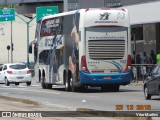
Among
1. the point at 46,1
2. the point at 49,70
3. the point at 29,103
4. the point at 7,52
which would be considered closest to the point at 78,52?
the point at 49,70

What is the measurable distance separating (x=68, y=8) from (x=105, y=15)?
26.1m

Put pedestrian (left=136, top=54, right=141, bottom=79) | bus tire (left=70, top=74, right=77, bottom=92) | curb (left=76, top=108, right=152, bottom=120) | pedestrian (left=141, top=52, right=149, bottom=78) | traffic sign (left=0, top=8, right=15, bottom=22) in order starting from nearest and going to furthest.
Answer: curb (left=76, top=108, right=152, bottom=120), bus tire (left=70, top=74, right=77, bottom=92), pedestrian (left=141, top=52, right=149, bottom=78), pedestrian (left=136, top=54, right=141, bottom=79), traffic sign (left=0, top=8, right=15, bottom=22)

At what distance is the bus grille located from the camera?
29.8m

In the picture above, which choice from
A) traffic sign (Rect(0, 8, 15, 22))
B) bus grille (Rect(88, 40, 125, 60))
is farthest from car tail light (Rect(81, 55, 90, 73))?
traffic sign (Rect(0, 8, 15, 22))

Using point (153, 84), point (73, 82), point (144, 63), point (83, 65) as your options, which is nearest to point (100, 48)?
point (83, 65)

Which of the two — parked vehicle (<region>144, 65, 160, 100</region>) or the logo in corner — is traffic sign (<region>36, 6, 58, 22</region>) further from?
parked vehicle (<region>144, 65, 160, 100</region>)

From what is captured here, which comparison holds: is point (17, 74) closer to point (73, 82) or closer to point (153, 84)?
point (73, 82)

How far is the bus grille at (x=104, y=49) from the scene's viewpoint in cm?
2983

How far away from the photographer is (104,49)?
98.0 feet

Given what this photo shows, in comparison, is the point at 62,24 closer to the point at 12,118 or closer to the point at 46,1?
the point at 12,118

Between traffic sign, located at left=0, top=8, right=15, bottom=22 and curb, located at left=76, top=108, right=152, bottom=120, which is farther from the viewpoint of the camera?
traffic sign, located at left=0, top=8, right=15, bottom=22

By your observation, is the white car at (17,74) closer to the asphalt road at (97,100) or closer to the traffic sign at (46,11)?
the asphalt road at (97,100)

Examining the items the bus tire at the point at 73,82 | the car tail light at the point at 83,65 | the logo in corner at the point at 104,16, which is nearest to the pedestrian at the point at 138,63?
the bus tire at the point at 73,82

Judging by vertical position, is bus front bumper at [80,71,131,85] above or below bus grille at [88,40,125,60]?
below
